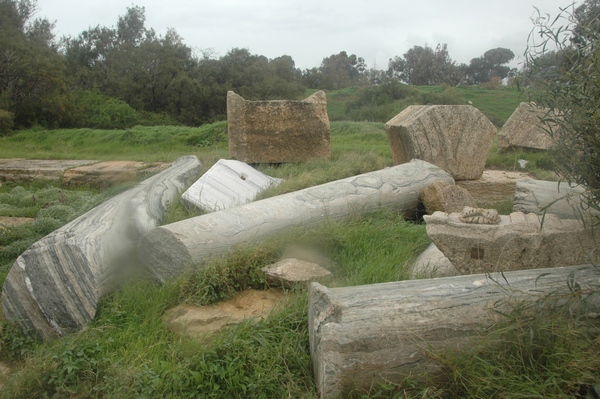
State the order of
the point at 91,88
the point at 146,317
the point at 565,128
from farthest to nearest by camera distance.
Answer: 1. the point at 91,88
2. the point at 146,317
3. the point at 565,128

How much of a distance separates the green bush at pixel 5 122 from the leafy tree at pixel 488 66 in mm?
31059

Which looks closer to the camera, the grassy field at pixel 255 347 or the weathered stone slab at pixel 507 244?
the grassy field at pixel 255 347

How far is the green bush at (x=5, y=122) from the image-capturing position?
15393mm

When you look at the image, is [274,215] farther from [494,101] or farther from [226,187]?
[494,101]

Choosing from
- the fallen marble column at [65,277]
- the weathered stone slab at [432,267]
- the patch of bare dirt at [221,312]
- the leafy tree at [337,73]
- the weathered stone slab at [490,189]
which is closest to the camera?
the patch of bare dirt at [221,312]

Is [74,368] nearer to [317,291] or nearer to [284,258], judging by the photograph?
[317,291]

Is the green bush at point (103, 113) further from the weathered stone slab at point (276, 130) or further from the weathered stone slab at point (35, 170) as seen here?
the weathered stone slab at point (276, 130)

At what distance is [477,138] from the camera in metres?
7.40

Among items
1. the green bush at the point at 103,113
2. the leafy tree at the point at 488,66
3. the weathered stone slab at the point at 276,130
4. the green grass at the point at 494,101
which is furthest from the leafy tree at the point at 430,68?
the weathered stone slab at the point at 276,130

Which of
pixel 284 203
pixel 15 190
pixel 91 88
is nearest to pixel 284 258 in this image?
pixel 284 203

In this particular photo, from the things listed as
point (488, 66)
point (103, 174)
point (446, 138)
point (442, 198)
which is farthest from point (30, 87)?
point (488, 66)

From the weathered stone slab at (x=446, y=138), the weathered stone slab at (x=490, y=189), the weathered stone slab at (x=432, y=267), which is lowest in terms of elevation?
the weathered stone slab at (x=490, y=189)

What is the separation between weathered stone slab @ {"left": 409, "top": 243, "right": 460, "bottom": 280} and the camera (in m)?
4.12

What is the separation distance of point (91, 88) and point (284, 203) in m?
19.6
